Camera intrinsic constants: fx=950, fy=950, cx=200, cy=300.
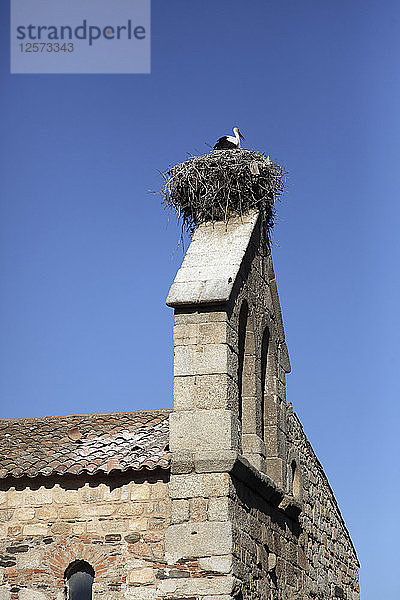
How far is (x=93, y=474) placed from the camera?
33.6 feet

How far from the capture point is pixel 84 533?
10203mm

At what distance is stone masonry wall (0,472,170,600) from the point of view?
9.96m

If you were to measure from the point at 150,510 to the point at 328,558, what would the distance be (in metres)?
5.06

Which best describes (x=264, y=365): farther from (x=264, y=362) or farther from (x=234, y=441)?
(x=234, y=441)

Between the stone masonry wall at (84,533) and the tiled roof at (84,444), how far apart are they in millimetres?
158

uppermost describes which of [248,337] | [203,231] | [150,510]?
[203,231]

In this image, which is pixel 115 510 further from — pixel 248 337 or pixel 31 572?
pixel 248 337

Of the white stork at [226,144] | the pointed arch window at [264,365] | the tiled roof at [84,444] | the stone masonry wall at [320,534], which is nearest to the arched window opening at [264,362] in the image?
the pointed arch window at [264,365]

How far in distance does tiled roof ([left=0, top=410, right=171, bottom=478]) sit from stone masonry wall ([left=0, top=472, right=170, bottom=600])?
158 millimetres

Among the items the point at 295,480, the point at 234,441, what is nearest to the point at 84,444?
the point at 234,441

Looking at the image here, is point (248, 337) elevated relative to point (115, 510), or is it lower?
elevated

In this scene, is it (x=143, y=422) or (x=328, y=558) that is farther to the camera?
(x=328, y=558)

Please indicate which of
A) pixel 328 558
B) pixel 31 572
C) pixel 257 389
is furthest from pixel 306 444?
pixel 31 572

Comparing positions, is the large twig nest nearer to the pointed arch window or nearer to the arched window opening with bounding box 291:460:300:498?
the pointed arch window
